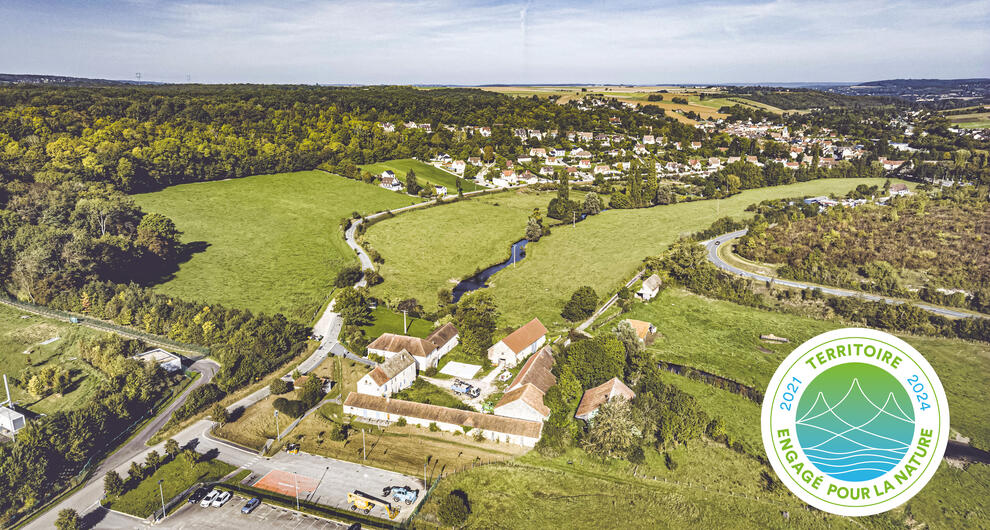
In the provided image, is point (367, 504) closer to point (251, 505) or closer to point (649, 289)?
point (251, 505)

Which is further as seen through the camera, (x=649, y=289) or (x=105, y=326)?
(x=649, y=289)

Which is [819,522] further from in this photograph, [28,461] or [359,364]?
[28,461]

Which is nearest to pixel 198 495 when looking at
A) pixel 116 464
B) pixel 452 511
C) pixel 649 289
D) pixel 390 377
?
pixel 116 464

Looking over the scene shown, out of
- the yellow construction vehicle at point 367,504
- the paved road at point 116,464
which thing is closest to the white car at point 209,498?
the paved road at point 116,464

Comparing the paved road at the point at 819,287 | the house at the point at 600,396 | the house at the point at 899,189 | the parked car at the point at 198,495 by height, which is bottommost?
the parked car at the point at 198,495

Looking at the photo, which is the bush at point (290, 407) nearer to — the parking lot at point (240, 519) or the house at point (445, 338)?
the parking lot at point (240, 519)

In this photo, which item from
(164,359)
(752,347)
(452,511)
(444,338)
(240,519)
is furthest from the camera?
(752,347)
